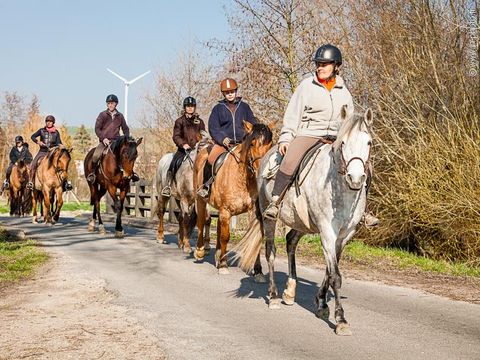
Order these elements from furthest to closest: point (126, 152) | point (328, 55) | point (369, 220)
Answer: point (126, 152) → point (328, 55) → point (369, 220)

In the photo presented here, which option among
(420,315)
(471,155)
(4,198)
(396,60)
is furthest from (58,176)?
(4,198)

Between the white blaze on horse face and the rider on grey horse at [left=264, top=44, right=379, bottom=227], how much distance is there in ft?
4.01

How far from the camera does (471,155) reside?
455 inches

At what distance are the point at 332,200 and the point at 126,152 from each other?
1046 cm

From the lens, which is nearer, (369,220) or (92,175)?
(369,220)

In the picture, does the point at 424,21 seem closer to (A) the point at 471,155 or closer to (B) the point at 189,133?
(A) the point at 471,155

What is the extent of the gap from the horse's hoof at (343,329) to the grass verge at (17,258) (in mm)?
5368

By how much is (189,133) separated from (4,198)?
42.8m

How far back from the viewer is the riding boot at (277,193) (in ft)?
24.7

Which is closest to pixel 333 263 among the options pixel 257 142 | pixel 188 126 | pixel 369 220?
pixel 369 220

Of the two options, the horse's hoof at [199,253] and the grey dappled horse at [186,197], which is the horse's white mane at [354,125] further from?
the grey dappled horse at [186,197]

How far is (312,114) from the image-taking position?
25.1 ft

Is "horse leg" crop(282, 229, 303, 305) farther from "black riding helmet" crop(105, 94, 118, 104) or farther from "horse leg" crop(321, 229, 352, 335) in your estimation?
"black riding helmet" crop(105, 94, 118, 104)

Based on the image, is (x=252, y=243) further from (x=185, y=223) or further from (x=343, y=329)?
(x=185, y=223)
